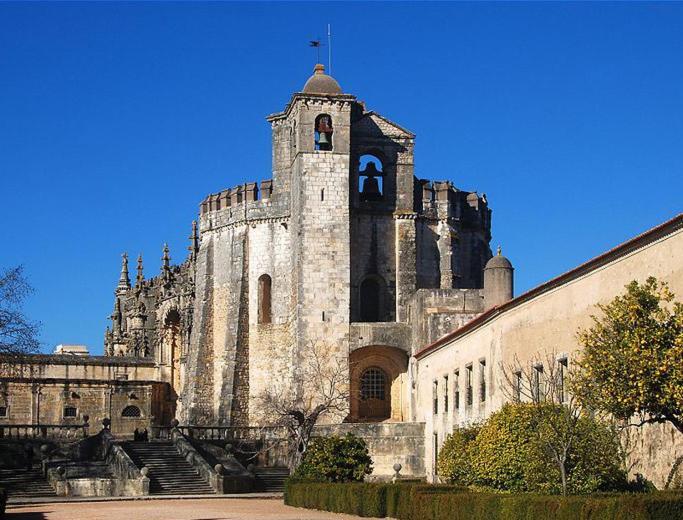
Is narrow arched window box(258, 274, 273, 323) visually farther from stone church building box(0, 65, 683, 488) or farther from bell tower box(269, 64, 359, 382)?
bell tower box(269, 64, 359, 382)

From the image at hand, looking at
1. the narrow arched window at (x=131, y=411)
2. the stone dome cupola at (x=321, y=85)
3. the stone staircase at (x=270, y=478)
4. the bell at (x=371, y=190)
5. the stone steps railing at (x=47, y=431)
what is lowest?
the stone staircase at (x=270, y=478)

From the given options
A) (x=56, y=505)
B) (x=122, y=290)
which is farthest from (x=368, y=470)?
(x=122, y=290)

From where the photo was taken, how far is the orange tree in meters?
20.8

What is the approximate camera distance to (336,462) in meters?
38.8

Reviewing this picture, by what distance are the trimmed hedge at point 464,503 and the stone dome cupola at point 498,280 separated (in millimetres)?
18080

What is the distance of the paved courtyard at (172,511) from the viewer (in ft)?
101

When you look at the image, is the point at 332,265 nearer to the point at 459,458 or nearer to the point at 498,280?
the point at 498,280

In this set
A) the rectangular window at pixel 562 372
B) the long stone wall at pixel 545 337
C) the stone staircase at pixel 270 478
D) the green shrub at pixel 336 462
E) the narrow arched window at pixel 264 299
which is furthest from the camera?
the narrow arched window at pixel 264 299

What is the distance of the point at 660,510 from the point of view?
1919cm

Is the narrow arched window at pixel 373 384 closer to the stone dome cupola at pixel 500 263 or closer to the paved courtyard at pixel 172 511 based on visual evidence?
the stone dome cupola at pixel 500 263

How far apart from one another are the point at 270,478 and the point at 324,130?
16.7 m

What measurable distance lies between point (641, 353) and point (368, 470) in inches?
764

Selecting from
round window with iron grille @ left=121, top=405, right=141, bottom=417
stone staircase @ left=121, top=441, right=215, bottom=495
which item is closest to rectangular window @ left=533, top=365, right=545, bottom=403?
stone staircase @ left=121, top=441, right=215, bottom=495

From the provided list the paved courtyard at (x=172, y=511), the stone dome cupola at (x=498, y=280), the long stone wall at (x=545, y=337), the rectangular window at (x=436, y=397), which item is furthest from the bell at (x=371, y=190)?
the paved courtyard at (x=172, y=511)
